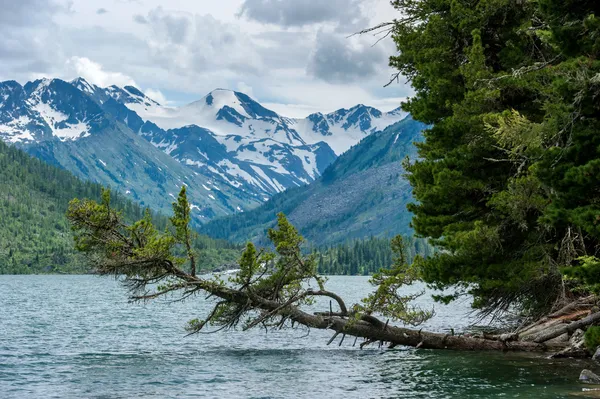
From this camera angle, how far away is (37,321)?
246ft

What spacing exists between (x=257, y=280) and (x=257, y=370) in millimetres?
4837

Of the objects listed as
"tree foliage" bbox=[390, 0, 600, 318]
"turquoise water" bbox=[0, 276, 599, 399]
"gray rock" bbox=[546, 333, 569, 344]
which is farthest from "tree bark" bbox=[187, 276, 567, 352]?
"gray rock" bbox=[546, 333, 569, 344]

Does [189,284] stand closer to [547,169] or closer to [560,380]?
[560,380]

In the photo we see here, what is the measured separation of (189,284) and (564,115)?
22502 millimetres

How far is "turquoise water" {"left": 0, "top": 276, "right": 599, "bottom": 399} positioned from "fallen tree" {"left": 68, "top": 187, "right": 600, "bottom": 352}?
1.18 metres

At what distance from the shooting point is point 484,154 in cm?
3212

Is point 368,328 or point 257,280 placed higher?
point 257,280

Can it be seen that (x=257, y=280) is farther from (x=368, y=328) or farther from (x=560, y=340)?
(x=560, y=340)

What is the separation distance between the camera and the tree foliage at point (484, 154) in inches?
1180

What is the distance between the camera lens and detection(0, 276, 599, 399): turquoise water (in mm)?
28703

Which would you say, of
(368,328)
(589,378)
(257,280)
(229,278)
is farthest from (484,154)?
(229,278)

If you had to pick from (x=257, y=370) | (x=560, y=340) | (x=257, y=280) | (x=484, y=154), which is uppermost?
(x=484, y=154)

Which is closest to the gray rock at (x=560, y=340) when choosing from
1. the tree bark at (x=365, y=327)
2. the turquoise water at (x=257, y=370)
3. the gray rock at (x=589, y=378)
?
the turquoise water at (x=257, y=370)

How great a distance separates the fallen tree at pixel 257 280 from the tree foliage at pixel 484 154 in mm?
2619
